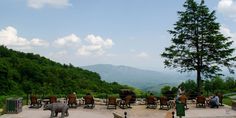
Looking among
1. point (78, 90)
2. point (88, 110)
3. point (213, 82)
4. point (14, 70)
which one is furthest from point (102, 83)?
point (88, 110)

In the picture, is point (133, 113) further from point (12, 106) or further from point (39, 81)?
point (39, 81)

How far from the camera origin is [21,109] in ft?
86.2

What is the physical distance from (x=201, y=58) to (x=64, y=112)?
701 inches

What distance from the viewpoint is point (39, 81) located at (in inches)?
2126

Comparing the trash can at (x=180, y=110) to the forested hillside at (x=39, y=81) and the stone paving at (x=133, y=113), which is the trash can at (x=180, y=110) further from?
the forested hillside at (x=39, y=81)

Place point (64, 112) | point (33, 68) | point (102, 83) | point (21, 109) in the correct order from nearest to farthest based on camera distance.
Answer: point (64, 112), point (21, 109), point (33, 68), point (102, 83)

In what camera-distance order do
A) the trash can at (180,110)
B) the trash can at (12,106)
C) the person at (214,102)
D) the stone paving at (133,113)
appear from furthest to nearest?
the person at (214,102) < the trash can at (12,106) < the stone paving at (133,113) < the trash can at (180,110)

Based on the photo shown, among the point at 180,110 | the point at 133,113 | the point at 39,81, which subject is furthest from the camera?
the point at 39,81

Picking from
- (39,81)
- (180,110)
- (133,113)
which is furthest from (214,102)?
(39,81)

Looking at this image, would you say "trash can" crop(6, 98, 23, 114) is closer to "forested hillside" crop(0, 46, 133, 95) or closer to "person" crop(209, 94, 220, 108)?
"person" crop(209, 94, 220, 108)

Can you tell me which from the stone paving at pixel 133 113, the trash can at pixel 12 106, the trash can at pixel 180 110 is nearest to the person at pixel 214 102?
the stone paving at pixel 133 113

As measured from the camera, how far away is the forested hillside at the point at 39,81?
166 feet

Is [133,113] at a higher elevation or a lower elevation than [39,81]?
lower

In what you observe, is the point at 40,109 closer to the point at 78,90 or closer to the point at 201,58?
the point at 201,58
